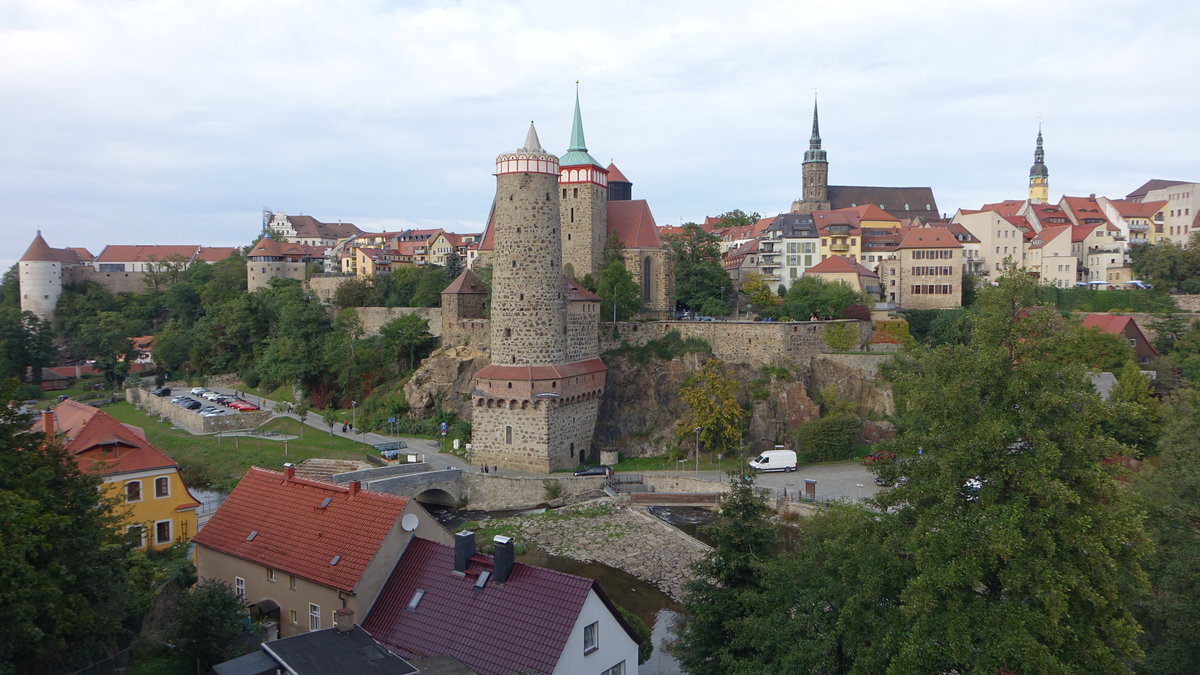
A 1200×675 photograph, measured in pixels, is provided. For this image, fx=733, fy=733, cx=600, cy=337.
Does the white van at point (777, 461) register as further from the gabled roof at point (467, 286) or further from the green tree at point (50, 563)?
the green tree at point (50, 563)

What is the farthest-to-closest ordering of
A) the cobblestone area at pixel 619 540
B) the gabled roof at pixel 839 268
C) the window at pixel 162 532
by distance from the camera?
the gabled roof at pixel 839 268
the cobblestone area at pixel 619 540
the window at pixel 162 532

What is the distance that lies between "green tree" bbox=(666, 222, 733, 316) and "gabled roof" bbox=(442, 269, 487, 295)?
13.4 meters

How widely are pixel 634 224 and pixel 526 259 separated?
14.8m

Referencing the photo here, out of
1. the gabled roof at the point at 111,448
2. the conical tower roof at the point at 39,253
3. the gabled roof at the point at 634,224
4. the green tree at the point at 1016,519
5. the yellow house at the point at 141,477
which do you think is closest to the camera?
the green tree at the point at 1016,519

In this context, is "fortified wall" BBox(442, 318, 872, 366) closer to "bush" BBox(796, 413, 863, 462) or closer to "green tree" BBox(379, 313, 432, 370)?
"green tree" BBox(379, 313, 432, 370)

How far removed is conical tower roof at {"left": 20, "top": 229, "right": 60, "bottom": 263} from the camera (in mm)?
70000

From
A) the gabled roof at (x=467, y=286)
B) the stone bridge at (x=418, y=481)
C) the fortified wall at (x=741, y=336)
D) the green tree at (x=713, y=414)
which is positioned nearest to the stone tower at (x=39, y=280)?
the gabled roof at (x=467, y=286)

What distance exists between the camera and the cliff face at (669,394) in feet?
130

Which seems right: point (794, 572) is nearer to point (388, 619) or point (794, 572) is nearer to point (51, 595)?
point (388, 619)

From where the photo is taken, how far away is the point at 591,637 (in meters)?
14.4

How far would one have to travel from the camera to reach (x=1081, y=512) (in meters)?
10.9

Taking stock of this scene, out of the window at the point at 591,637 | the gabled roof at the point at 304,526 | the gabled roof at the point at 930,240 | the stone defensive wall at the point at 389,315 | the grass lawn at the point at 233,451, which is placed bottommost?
the grass lawn at the point at 233,451

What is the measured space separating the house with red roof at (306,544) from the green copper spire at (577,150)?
32126 mm

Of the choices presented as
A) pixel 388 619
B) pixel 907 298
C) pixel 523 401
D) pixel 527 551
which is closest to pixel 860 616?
pixel 388 619
